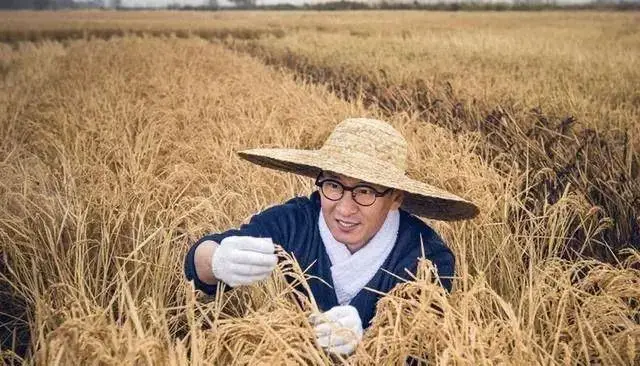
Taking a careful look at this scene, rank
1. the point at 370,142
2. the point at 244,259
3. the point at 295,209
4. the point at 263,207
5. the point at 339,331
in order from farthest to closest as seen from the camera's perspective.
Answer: the point at 263,207, the point at 295,209, the point at 370,142, the point at 244,259, the point at 339,331

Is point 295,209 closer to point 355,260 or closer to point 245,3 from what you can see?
point 355,260

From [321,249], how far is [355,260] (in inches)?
4.9

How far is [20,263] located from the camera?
2182mm

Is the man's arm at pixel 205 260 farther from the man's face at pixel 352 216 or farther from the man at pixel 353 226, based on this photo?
the man's face at pixel 352 216

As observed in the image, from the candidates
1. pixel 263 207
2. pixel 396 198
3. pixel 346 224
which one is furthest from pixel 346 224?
pixel 263 207

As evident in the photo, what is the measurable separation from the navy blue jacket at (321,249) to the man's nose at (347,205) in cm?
16

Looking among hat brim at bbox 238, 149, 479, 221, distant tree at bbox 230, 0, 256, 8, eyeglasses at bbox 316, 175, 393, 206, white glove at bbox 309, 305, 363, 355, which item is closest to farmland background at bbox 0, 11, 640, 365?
white glove at bbox 309, 305, 363, 355

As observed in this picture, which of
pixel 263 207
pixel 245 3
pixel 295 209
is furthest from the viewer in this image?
pixel 245 3

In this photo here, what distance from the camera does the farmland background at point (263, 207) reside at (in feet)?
4.78

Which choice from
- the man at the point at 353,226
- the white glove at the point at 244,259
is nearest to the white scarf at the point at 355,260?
the man at the point at 353,226

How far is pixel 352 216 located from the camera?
69.9 inches

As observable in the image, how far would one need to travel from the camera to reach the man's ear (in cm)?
188

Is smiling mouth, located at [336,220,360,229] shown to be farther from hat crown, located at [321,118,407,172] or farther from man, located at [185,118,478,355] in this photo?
hat crown, located at [321,118,407,172]

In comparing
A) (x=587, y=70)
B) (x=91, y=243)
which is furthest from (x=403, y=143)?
(x=587, y=70)
